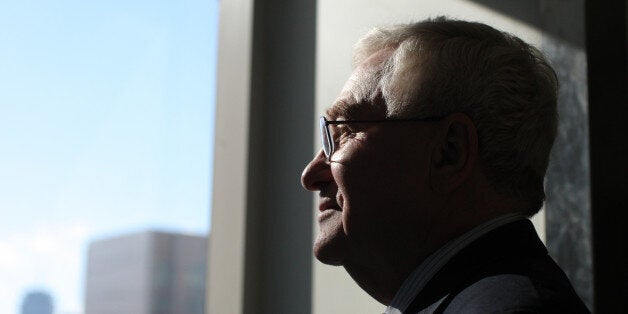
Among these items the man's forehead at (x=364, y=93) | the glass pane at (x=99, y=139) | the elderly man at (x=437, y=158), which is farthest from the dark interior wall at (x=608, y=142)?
the glass pane at (x=99, y=139)

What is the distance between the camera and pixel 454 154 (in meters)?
1.41

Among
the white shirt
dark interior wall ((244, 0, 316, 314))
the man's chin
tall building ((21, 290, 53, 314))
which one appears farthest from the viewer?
dark interior wall ((244, 0, 316, 314))

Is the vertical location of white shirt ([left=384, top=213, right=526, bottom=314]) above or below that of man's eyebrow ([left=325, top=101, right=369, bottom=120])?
below

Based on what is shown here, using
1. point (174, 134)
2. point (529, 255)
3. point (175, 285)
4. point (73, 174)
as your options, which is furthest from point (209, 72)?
point (529, 255)

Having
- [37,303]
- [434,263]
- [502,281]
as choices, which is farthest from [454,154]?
[37,303]

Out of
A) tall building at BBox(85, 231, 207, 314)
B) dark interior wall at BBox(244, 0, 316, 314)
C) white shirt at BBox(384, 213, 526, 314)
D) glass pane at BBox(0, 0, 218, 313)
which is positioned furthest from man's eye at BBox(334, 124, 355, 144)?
tall building at BBox(85, 231, 207, 314)

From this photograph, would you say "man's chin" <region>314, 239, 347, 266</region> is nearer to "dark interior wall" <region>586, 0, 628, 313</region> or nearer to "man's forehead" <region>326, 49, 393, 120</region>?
"man's forehead" <region>326, 49, 393, 120</region>

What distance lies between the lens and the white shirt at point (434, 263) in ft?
4.30

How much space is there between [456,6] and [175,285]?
150 centimetres

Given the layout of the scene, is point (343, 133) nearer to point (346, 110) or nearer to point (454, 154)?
point (346, 110)

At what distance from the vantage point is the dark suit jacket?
1.08m

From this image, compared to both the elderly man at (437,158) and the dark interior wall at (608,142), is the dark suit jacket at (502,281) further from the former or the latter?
the dark interior wall at (608,142)

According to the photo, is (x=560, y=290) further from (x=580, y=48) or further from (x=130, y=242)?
(x=130, y=242)

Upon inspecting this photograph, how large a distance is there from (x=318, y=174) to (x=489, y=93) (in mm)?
363
